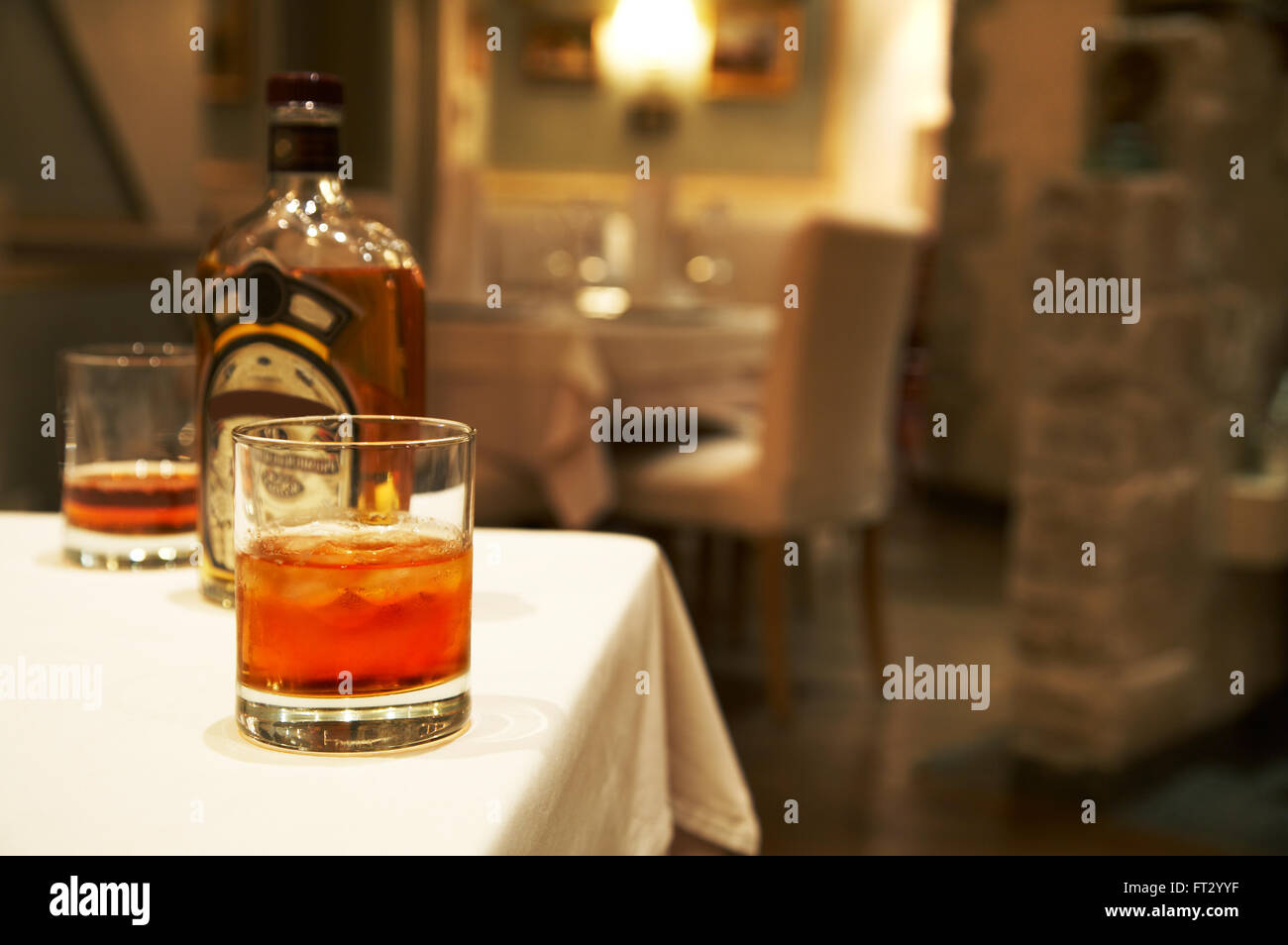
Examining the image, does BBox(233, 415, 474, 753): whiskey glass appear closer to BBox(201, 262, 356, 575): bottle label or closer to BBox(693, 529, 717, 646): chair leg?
BBox(201, 262, 356, 575): bottle label

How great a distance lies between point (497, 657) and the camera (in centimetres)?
60

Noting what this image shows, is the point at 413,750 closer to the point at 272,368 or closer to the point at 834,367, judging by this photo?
the point at 272,368

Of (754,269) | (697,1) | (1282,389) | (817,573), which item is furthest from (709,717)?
(697,1)

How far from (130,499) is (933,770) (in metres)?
2.12

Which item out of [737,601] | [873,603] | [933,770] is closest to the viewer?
[933,770]

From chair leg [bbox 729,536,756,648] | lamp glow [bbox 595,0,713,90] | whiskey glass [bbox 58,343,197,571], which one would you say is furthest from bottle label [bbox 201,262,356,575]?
lamp glow [bbox 595,0,713,90]

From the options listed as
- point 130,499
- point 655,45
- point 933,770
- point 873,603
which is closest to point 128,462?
point 130,499

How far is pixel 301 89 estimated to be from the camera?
0.62 meters

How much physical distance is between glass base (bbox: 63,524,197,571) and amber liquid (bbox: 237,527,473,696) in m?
0.28

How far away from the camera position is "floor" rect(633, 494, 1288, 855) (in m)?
2.30

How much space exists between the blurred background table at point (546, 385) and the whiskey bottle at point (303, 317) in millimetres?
2155

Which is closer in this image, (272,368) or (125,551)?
(272,368)

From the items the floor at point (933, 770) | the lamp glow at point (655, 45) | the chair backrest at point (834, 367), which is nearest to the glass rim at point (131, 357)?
the floor at point (933, 770)
